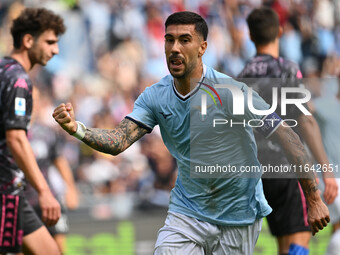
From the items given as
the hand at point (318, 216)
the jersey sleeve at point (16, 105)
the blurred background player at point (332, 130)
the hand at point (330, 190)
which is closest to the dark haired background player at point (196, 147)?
the hand at point (318, 216)

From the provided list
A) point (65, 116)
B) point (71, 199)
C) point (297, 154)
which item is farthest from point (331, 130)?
point (65, 116)

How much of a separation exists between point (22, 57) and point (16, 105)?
642 millimetres

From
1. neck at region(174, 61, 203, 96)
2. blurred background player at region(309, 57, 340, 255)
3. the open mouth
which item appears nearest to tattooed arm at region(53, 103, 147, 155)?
neck at region(174, 61, 203, 96)

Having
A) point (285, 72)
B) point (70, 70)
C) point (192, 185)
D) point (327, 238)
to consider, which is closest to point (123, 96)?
point (70, 70)

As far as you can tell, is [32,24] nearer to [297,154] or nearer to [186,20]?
[186,20]

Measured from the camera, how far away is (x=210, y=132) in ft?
15.3

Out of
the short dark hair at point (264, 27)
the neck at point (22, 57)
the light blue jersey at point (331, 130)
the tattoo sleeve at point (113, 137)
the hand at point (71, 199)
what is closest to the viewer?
the tattoo sleeve at point (113, 137)

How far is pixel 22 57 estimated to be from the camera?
613 centimetres

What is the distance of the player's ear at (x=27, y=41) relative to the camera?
20.2ft

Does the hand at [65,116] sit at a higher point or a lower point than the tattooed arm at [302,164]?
higher

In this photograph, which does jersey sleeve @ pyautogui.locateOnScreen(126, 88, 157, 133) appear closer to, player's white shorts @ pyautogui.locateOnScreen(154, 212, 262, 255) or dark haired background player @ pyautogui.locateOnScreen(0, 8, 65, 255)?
player's white shorts @ pyautogui.locateOnScreen(154, 212, 262, 255)

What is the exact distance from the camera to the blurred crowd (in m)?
13.4

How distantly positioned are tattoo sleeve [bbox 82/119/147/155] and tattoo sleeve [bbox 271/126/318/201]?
0.94m

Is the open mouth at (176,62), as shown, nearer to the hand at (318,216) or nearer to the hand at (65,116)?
the hand at (65,116)
